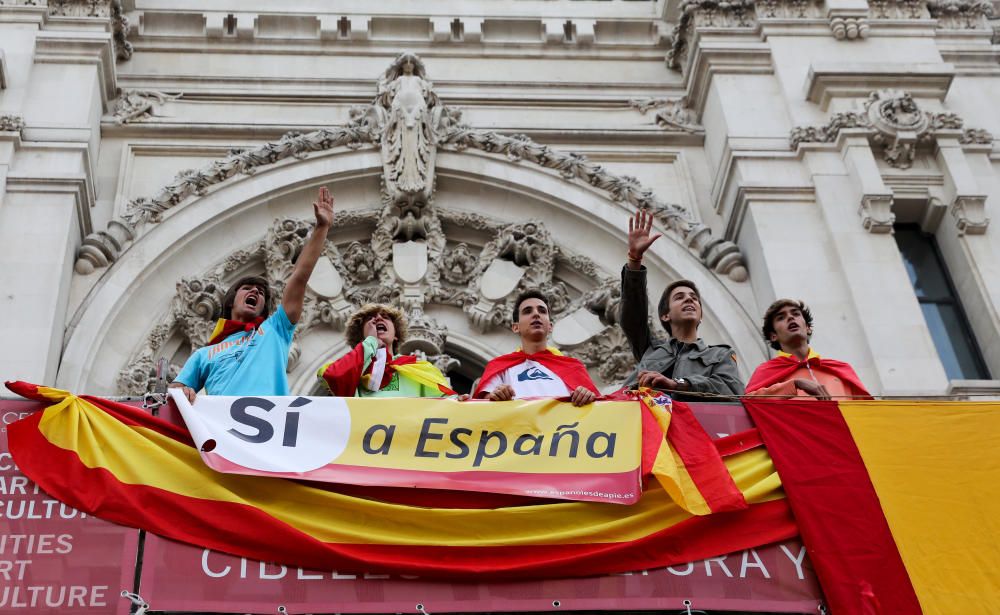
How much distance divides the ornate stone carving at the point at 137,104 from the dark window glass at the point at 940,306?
9.05 meters

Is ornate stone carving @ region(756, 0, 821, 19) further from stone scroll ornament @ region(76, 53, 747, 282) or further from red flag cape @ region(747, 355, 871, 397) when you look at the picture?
red flag cape @ region(747, 355, 871, 397)

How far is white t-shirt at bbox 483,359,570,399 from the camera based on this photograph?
355 inches

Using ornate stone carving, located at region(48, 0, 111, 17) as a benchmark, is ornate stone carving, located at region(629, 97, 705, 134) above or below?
below

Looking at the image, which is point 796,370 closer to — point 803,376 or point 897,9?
point 803,376

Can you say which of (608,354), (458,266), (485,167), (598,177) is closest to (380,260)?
(458,266)

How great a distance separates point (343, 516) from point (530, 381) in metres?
1.97

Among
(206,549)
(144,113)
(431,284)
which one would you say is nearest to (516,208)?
(431,284)

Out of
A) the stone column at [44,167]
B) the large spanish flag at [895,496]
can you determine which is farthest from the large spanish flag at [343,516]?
the stone column at [44,167]

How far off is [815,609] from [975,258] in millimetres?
7280

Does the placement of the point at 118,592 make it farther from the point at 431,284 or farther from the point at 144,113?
the point at 144,113

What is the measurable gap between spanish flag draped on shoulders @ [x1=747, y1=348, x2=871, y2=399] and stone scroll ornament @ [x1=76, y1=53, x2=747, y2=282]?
4527 millimetres

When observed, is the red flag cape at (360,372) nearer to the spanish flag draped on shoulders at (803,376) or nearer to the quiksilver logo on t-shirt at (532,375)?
the quiksilver logo on t-shirt at (532,375)

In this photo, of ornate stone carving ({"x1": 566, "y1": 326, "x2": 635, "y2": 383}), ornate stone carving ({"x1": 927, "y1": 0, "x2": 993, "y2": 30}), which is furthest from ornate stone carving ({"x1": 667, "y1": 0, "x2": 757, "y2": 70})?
ornate stone carving ({"x1": 566, "y1": 326, "x2": 635, "y2": 383})

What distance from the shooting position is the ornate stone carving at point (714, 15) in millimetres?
15824
